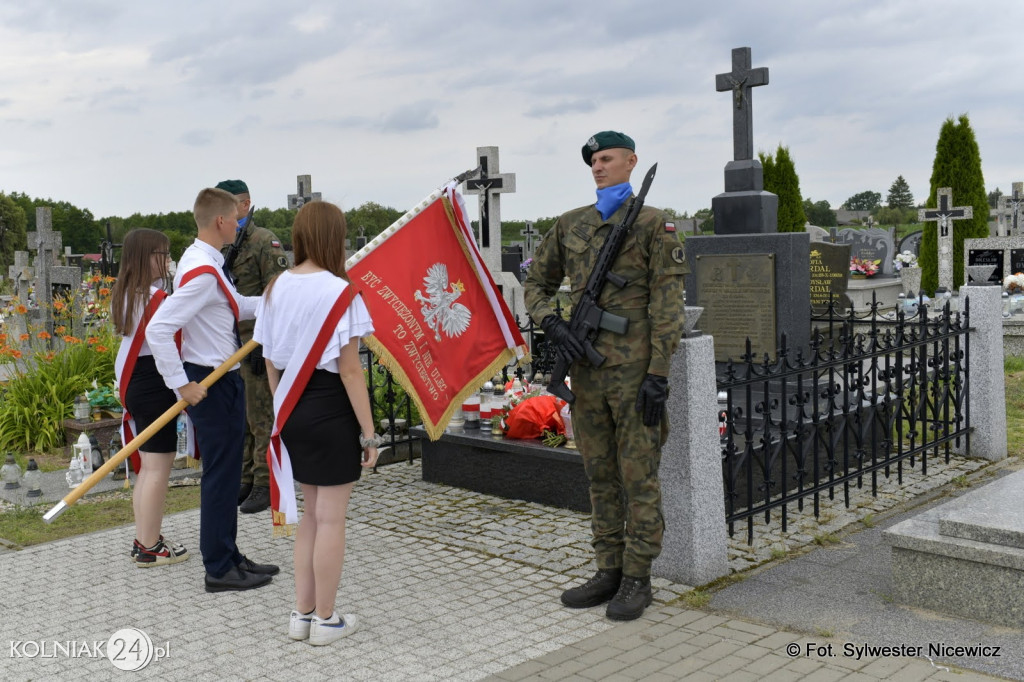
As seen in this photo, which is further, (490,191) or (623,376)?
(490,191)

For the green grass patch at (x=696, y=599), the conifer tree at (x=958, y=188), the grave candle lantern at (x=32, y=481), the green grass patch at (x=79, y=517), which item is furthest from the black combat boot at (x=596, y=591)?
the conifer tree at (x=958, y=188)

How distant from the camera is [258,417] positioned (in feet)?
22.0

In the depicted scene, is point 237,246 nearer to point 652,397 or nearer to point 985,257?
point 652,397

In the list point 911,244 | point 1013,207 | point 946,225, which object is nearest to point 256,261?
point 946,225

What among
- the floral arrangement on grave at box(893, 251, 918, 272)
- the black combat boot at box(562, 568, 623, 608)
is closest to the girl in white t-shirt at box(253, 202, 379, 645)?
the black combat boot at box(562, 568, 623, 608)

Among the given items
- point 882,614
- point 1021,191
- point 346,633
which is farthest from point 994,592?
point 1021,191

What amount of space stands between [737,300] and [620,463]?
430cm

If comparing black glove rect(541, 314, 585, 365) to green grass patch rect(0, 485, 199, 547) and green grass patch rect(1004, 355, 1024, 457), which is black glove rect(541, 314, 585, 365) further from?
green grass patch rect(1004, 355, 1024, 457)

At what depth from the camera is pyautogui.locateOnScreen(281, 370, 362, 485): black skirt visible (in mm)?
4180

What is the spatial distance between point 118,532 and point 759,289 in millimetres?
5354

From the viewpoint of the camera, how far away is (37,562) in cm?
577

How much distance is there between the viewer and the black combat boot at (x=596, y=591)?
15.6 feet

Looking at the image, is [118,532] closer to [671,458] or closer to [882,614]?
[671,458]

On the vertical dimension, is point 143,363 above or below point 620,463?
above
